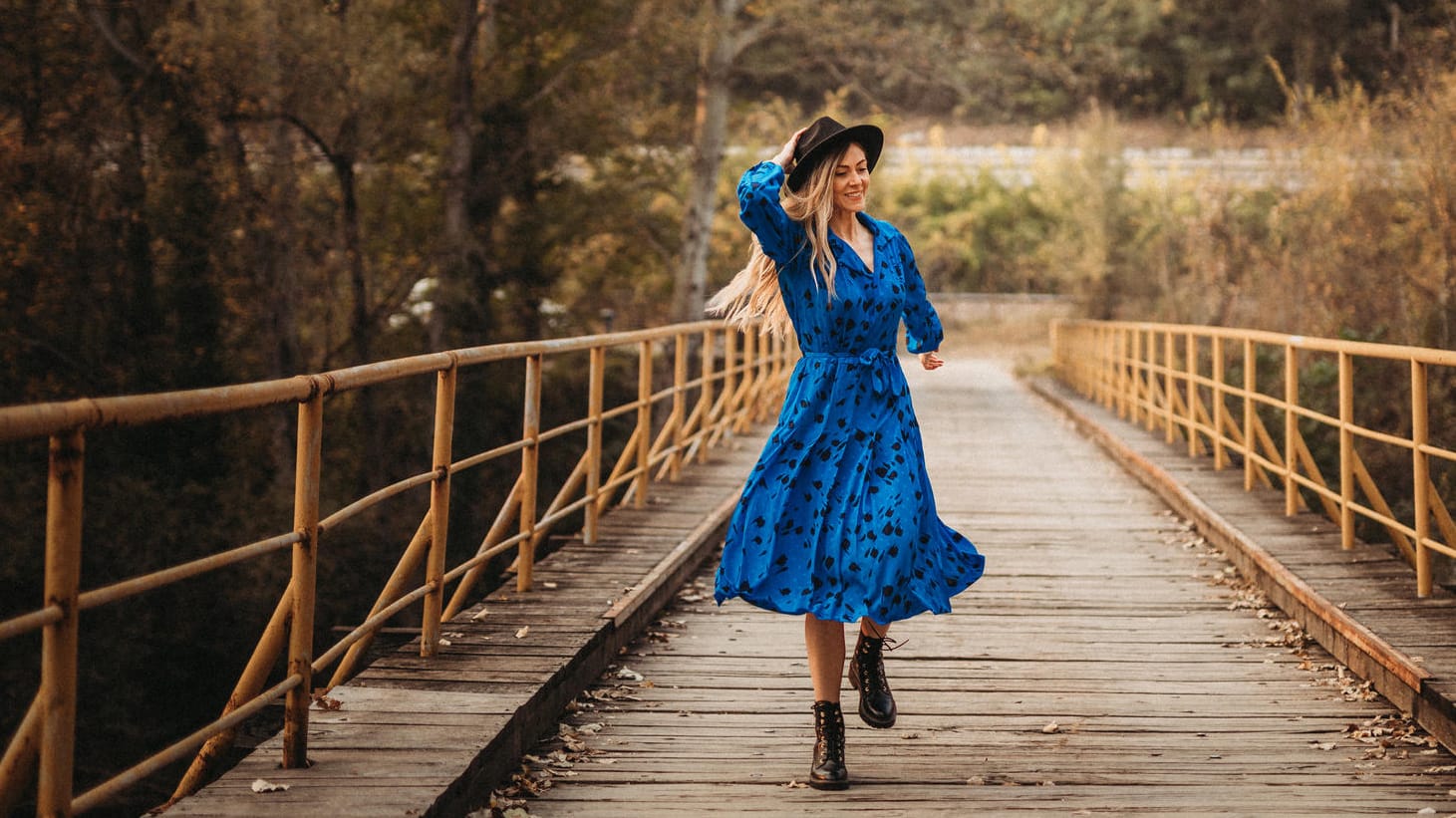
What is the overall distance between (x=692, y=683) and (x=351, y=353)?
1595 cm

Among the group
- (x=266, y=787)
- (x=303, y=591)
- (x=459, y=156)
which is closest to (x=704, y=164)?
(x=459, y=156)

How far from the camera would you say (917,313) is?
514 cm

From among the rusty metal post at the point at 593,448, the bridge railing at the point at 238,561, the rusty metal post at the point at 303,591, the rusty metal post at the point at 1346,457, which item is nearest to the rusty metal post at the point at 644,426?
the rusty metal post at the point at 593,448

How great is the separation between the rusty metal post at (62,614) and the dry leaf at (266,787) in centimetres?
83

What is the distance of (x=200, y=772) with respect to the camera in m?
4.69

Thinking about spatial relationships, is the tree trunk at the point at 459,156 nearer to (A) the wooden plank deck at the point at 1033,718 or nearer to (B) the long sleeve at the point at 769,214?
(A) the wooden plank deck at the point at 1033,718

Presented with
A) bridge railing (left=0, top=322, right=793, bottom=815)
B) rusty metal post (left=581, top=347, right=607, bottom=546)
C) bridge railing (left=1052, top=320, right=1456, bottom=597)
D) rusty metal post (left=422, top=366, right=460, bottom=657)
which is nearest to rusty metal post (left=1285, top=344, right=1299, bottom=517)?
bridge railing (left=1052, top=320, right=1456, bottom=597)

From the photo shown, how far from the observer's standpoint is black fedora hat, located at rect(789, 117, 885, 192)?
471 centimetres

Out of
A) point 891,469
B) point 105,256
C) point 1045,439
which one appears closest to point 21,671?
point 105,256

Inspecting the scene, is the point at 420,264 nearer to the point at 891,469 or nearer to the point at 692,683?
the point at 692,683

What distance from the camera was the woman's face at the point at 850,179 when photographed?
187 inches

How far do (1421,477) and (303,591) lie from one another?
471 cm

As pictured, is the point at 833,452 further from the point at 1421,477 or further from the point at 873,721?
the point at 1421,477

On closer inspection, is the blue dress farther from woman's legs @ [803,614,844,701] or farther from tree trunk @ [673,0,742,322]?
tree trunk @ [673,0,742,322]
